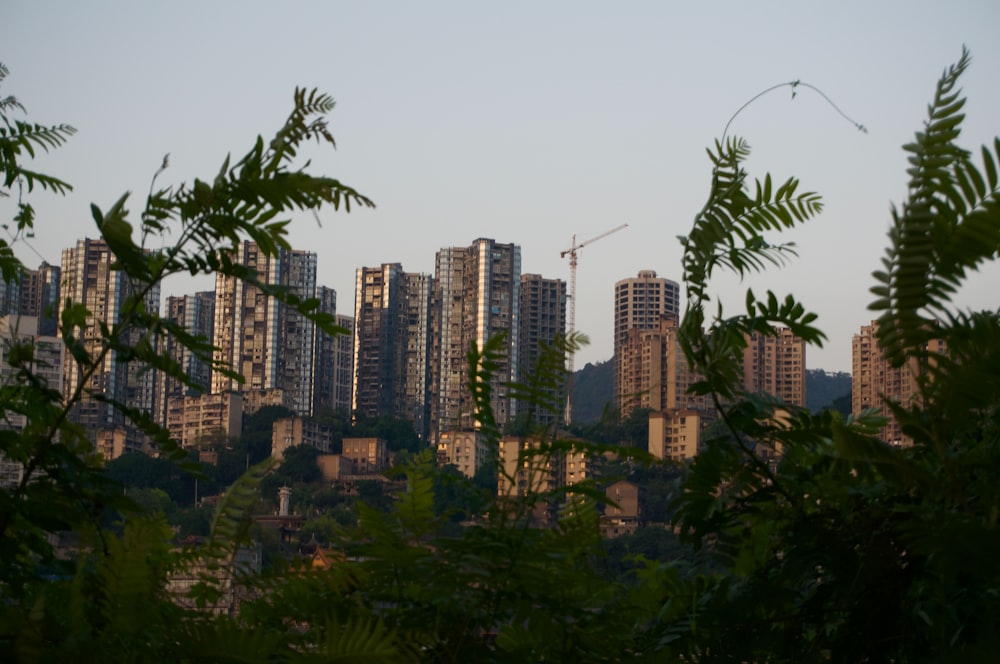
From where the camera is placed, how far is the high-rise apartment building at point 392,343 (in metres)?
77.9

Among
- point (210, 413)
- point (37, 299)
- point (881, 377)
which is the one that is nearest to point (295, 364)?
point (210, 413)

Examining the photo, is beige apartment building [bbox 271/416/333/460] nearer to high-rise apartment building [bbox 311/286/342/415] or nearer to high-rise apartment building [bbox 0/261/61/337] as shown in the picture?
high-rise apartment building [bbox 311/286/342/415]

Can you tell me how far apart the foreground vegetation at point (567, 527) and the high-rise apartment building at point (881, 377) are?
25 millimetres

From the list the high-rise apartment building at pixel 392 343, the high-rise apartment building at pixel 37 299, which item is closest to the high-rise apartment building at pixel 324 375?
the high-rise apartment building at pixel 392 343

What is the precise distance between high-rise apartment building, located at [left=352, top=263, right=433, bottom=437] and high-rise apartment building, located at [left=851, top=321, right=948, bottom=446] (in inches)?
2964

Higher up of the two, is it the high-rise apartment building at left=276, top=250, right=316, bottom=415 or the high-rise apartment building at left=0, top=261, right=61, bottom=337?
the high-rise apartment building at left=276, top=250, right=316, bottom=415

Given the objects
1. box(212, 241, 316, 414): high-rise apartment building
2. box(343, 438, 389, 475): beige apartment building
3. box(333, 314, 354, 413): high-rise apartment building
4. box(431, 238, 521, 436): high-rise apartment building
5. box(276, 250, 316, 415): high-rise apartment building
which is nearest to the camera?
box(343, 438, 389, 475): beige apartment building

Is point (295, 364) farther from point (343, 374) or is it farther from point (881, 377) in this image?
point (881, 377)

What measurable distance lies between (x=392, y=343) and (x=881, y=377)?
78499 millimetres

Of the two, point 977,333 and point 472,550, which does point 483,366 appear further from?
point 977,333

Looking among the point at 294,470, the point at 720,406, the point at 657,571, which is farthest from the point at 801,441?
the point at 294,470

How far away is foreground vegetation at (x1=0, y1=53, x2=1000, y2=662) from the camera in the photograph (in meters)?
0.67

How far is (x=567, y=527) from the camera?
0.88 meters

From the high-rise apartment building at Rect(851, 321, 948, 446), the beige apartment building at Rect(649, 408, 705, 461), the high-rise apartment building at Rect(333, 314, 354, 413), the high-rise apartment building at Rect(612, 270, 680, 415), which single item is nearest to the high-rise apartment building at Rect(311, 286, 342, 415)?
the high-rise apartment building at Rect(333, 314, 354, 413)
